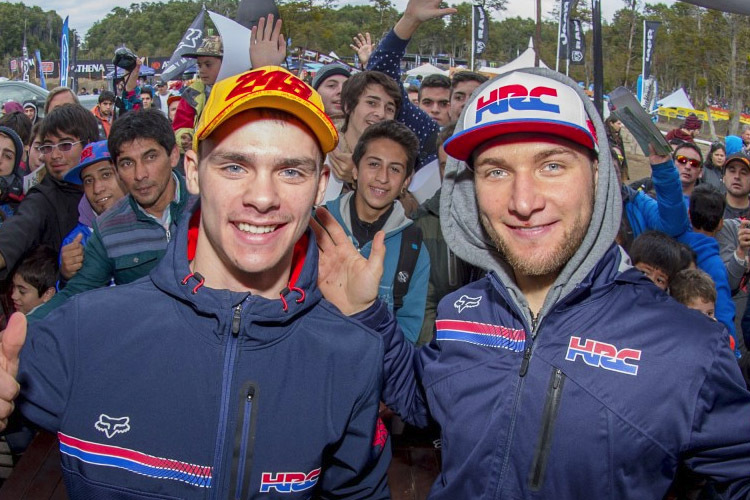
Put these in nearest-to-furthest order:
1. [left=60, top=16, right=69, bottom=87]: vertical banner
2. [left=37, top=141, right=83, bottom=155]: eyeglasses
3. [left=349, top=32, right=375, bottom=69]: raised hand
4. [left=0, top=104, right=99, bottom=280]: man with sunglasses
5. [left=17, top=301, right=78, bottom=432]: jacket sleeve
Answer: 1. [left=17, top=301, right=78, bottom=432]: jacket sleeve
2. [left=0, top=104, right=99, bottom=280]: man with sunglasses
3. [left=37, top=141, right=83, bottom=155]: eyeglasses
4. [left=349, top=32, right=375, bottom=69]: raised hand
5. [left=60, top=16, right=69, bottom=87]: vertical banner

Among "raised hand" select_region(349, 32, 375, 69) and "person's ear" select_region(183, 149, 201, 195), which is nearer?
"person's ear" select_region(183, 149, 201, 195)

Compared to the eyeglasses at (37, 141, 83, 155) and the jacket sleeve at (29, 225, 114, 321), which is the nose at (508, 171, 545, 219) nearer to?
the jacket sleeve at (29, 225, 114, 321)

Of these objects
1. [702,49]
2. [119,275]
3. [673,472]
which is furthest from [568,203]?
[702,49]

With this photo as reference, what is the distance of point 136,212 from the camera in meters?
3.53

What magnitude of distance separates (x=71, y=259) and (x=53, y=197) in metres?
0.99

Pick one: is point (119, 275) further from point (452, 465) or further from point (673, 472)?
point (673, 472)

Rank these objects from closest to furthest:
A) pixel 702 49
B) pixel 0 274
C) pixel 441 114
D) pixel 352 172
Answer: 1. pixel 0 274
2. pixel 352 172
3. pixel 441 114
4. pixel 702 49

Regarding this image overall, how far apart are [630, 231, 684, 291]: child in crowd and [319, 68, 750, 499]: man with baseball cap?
230cm

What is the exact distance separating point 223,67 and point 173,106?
7823 millimetres

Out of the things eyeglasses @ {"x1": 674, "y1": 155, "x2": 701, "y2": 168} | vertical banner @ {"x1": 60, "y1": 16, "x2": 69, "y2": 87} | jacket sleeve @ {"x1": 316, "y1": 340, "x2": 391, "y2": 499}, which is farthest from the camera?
vertical banner @ {"x1": 60, "y1": 16, "x2": 69, "y2": 87}

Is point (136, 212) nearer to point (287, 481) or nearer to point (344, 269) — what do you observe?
point (344, 269)

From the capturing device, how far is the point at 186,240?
5.99 feet

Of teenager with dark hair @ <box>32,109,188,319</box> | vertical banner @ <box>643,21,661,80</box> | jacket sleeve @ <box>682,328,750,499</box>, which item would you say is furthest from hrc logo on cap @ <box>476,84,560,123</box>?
vertical banner @ <box>643,21,661,80</box>

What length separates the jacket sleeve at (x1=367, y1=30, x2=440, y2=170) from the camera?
470 cm
